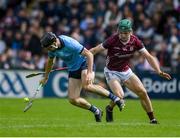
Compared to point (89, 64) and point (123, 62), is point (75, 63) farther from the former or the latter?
point (123, 62)

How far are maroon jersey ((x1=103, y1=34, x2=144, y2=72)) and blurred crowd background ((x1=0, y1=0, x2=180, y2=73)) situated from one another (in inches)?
427

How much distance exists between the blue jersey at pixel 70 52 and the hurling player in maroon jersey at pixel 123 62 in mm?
438

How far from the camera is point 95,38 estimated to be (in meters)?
29.3

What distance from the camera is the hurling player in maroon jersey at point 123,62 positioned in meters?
17.0

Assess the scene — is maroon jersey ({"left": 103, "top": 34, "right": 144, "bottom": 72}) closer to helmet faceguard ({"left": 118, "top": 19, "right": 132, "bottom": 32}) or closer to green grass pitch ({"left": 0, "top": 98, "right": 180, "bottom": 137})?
helmet faceguard ({"left": 118, "top": 19, "right": 132, "bottom": 32})

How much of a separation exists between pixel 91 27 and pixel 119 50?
1260cm

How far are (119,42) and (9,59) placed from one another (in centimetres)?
1198

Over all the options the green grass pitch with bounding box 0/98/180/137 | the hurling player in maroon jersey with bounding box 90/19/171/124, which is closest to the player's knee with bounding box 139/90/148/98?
the hurling player in maroon jersey with bounding box 90/19/171/124

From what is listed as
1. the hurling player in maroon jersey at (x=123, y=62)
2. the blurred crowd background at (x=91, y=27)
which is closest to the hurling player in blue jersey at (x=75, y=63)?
the hurling player in maroon jersey at (x=123, y=62)

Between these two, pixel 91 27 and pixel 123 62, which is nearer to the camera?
pixel 123 62

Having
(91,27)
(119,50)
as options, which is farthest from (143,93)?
(91,27)

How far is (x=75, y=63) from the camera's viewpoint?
56.3ft

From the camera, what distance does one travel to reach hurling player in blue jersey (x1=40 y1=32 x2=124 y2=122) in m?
16.5

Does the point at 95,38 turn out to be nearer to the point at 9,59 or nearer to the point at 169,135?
the point at 9,59
